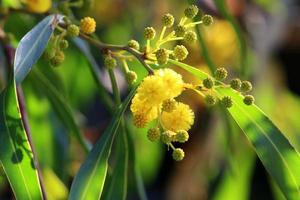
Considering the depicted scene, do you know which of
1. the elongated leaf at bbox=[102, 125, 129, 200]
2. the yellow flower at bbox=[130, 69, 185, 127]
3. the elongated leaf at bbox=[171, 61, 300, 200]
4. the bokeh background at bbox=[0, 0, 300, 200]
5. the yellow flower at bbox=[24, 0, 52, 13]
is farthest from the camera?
the bokeh background at bbox=[0, 0, 300, 200]

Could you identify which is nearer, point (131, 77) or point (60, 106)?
point (131, 77)

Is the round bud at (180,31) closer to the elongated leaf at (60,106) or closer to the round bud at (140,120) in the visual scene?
the round bud at (140,120)

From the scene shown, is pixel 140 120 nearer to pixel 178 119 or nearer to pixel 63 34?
pixel 178 119

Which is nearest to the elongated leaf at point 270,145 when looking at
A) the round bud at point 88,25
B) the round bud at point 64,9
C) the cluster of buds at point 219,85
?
the cluster of buds at point 219,85

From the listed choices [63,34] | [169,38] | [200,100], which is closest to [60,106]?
[63,34]

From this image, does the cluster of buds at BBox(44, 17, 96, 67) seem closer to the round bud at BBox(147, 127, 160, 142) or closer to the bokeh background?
the round bud at BBox(147, 127, 160, 142)

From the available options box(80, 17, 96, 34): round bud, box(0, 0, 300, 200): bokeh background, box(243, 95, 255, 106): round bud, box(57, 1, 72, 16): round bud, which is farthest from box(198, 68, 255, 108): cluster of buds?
box(0, 0, 300, 200): bokeh background
